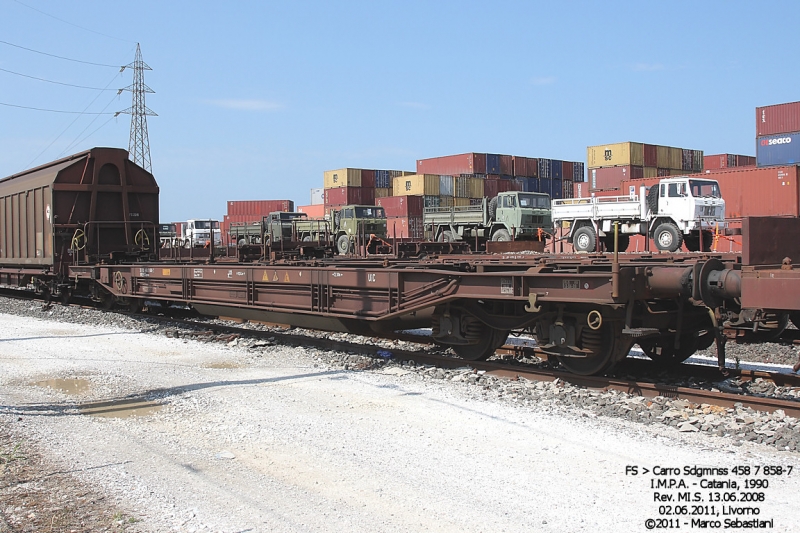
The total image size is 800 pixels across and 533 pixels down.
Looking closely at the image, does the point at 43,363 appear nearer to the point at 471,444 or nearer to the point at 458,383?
the point at 458,383

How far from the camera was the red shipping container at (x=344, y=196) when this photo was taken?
53125 millimetres

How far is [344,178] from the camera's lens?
2109 inches

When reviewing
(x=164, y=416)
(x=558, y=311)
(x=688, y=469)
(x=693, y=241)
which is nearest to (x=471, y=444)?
(x=688, y=469)

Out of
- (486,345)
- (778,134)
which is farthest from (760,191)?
(486,345)

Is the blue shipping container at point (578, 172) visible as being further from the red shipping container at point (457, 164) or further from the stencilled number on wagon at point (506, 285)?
the stencilled number on wagon at point (506, 285)

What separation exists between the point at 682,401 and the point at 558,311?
1.51 meters

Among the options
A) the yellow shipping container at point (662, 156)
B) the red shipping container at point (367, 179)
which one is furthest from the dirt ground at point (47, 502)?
the red shipping container at point (367, 179)

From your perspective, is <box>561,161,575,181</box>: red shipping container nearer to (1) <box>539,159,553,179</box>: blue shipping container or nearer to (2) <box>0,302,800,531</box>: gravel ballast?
(1) <box>539,159,553,179</box>: blue shipping container

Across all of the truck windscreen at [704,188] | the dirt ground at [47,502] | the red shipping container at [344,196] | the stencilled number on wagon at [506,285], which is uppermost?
the red shipping container at [344,196]

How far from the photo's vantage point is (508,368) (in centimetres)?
809

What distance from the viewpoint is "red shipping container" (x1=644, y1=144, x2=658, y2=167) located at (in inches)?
1730

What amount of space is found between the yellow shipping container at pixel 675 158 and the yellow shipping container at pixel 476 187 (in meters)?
12.5

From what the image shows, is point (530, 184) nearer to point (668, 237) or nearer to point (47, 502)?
point (668, 237)

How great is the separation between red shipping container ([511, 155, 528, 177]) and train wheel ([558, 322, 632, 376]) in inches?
1780
